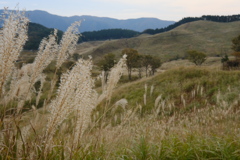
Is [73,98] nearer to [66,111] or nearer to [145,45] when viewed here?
[66,111]

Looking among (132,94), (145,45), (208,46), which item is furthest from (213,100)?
(145,45)

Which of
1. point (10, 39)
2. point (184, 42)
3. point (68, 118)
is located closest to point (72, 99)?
point (10, 39)

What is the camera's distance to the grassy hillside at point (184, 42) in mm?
107881

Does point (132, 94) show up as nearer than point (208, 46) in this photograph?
Yes

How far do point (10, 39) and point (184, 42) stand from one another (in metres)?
127

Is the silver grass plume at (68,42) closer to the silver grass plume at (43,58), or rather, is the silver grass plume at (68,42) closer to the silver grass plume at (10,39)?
the silver grass plume at (43,58)

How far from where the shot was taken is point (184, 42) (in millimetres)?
121062

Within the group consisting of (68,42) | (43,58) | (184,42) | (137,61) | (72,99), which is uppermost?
(184,42)

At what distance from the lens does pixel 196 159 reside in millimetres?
3303

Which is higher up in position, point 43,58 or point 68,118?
point 43,58

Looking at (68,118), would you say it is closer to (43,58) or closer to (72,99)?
(43,58)

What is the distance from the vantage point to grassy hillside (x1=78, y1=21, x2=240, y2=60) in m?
108

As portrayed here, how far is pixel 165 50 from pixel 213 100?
10582cm

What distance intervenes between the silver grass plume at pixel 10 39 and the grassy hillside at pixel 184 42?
97339mm
